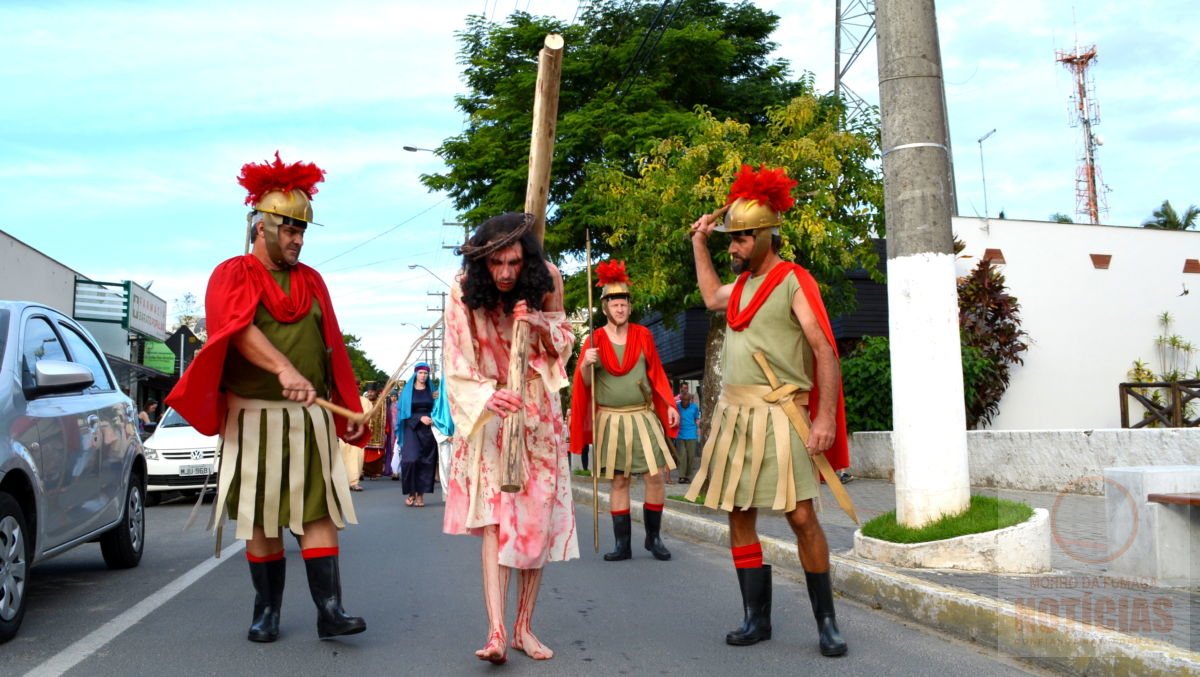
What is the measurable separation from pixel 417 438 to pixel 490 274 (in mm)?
10185

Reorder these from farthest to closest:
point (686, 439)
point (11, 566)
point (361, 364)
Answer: point (361, 364)
point (686, 439)
point (11, 566)

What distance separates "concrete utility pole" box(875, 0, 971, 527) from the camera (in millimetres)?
6703

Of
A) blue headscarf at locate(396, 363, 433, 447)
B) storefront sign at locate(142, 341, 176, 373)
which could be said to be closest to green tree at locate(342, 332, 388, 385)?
storefront sign at locate(142, 341, 176, 373)

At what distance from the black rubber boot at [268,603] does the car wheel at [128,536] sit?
9.13ft

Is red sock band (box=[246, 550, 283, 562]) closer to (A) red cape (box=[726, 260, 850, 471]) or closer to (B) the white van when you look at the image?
(A) red cape (box=[726, 260, 850, 471])

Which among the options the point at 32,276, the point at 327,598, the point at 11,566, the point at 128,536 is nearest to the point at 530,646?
the point at 327,598

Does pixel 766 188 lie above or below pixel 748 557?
above

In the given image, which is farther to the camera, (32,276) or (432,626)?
(32,276)

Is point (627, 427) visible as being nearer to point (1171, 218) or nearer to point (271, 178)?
point (271, 178)

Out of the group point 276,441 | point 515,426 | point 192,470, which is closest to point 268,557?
point 276,441

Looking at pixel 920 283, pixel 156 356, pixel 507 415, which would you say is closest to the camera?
pixel 507 415

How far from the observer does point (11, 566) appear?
528cm

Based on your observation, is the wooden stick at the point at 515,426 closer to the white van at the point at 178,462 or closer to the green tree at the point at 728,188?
the green tree at the point at 728,188

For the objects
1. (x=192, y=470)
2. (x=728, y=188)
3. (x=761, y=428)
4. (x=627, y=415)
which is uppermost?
(x=728, y=188)
